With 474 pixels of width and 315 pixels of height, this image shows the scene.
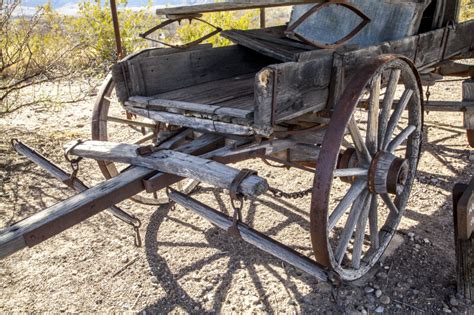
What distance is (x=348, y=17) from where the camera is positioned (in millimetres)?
3436

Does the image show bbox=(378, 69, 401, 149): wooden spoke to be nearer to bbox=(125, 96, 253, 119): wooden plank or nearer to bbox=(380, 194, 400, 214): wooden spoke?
bbox=(380, 194, 400, 214): wooden spoke

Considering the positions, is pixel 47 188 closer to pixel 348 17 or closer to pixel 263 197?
pixel 263 197

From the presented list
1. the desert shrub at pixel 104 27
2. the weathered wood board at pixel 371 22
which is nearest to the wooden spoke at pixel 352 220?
the weathered wood board at pixel 371 22

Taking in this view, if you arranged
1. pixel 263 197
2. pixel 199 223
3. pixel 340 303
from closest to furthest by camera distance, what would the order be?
1. pixel 340 303
2. pixel 199 223
3. pixel 263 197

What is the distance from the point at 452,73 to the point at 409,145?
161cm

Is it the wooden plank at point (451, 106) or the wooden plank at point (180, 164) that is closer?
the wooden plank at point (180, 164)

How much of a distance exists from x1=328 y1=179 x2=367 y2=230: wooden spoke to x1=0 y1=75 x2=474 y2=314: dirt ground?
1.98 feet

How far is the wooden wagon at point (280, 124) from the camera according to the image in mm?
1799

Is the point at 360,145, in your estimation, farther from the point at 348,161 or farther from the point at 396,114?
the point at 396,114

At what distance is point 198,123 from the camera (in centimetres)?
218

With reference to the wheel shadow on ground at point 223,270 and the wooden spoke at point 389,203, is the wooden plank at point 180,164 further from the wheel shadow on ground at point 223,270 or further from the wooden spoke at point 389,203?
the wooden spoke at point 389,203

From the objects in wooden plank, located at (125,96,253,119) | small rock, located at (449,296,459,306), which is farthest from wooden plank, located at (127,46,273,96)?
small rock, located at (449,296,459,306)

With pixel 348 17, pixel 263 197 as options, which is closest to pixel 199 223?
pixel 263 197

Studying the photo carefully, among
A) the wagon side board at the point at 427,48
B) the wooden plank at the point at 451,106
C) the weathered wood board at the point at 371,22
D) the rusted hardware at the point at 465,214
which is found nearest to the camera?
the rusted hardware at the point at 465,214
